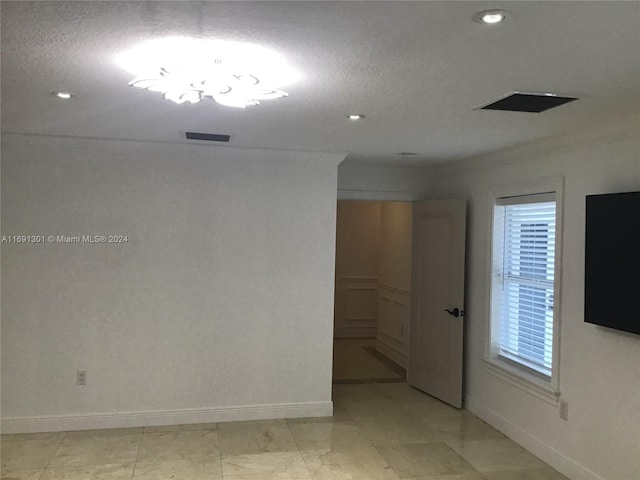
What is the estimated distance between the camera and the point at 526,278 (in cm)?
430

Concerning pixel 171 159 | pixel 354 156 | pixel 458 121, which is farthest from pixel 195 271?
pixel 458 121

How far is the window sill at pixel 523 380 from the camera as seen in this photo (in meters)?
3.87

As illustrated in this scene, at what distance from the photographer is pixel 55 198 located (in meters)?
4.29

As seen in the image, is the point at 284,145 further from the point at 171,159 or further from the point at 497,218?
the point at 497,218

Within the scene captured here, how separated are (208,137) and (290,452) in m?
2.53

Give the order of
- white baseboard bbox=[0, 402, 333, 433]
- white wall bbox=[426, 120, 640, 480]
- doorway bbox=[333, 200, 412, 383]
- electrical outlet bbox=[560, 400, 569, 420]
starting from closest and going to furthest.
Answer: white wall bbox=[426, 120, 640, 480]
electrical outlet bbox=[560, 400, 569, 420]
white baseboard bbox=[0, 402, 333, 433]
doorway bbox=[333, 200, 412, 383]

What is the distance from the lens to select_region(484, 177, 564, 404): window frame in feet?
12.5

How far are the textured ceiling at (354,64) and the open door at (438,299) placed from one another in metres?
1.49

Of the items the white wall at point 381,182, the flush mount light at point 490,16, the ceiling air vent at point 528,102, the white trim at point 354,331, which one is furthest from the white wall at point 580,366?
the white trim at point 354,331

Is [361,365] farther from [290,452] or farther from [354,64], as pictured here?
[354,64]

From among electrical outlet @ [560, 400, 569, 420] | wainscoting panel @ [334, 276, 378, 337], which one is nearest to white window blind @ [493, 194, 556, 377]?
electrical outlet @ [560, 400, 569, 420]

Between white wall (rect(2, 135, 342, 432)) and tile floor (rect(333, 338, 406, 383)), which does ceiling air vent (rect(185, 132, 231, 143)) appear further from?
tile floor (rect(333, 338, 406, 383))

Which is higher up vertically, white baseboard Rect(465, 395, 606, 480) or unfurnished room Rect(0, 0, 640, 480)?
unfurnished room Rect(0, 0, 640, 480)

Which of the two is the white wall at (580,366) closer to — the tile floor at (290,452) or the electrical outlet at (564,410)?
the electrical outlet at (564,410)
